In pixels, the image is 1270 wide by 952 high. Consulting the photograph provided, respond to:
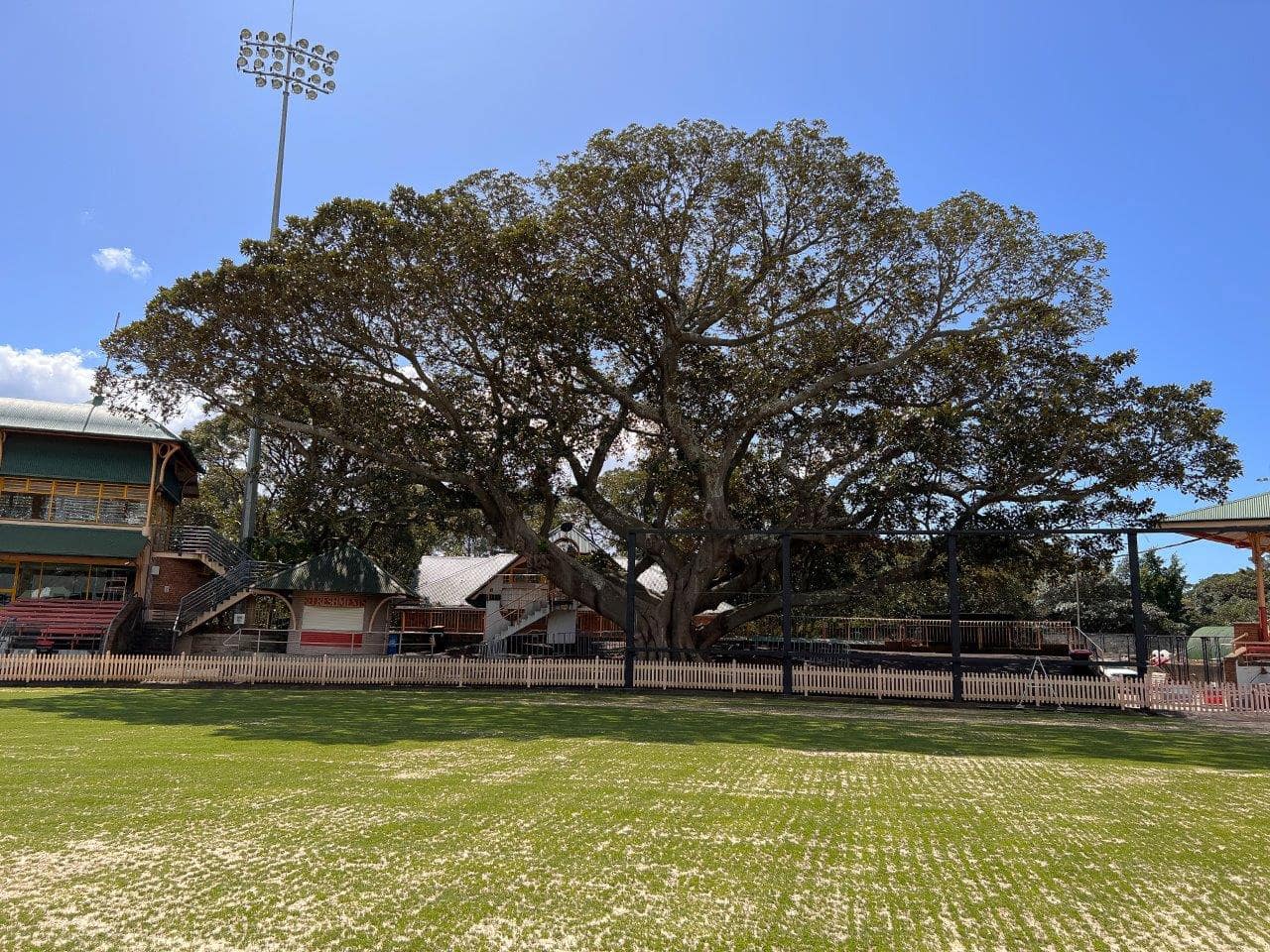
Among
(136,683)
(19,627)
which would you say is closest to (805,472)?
(136,683)

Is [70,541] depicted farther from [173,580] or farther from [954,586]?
[954,586]

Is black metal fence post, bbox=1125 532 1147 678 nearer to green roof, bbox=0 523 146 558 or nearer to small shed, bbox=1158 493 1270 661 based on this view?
small shed, bbox=1158 493 1270 661

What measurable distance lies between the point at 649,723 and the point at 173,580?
2390 cm

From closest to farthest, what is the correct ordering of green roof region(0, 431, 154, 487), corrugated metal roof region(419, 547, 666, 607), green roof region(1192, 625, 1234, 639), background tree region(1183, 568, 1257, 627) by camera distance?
1. green roof region(0, 431, 154, 487)
2. corrugated metal roof region(419, 547, 666, 607)
3. green roof region(1192, 625, 1234, 639)
4. background tree region(1183, 568, 1257, 627)

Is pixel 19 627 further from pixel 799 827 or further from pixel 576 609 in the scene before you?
pixel 799 827

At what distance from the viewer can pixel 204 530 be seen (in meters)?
30.8

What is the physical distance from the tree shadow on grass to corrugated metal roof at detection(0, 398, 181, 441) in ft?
39.2

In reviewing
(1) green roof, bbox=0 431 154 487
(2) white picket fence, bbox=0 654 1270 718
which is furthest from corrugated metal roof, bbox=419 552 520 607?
(2) white picket fence, bbox=0 654 1270 718

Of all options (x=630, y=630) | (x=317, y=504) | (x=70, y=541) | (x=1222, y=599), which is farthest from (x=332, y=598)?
(x=1222, y=599)

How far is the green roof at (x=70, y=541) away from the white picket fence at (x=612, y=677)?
7042 mm

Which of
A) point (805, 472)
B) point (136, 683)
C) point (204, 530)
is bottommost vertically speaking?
point (136, 683)

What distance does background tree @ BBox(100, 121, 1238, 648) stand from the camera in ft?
70.6

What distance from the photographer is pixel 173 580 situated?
101 ft

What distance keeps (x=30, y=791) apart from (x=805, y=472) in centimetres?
2100
